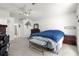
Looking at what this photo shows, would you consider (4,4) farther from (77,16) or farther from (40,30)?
(77,16)

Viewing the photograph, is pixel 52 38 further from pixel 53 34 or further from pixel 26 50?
pixel 26 50

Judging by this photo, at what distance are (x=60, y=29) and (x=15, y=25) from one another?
26.5 inches

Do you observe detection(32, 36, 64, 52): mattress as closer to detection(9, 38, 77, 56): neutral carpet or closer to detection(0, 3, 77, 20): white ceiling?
detection(9, 38, 77, 56): neutral carpet

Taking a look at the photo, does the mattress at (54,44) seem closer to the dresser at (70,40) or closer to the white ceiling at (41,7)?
the dresser at (70,40)

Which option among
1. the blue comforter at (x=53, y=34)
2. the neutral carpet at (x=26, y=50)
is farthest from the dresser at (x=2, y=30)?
the blue comforter at (x=53, y=34)

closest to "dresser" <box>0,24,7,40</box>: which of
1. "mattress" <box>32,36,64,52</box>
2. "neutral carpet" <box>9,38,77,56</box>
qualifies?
"neutral carpet" <box>9,38,77,56</box>

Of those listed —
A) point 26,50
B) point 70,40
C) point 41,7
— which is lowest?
point 26,50

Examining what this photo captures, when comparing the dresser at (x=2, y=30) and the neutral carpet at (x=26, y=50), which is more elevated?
the dresser at (x=2, y=30)

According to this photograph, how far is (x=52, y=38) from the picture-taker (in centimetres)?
144

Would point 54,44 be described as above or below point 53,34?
below

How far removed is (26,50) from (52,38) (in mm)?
420

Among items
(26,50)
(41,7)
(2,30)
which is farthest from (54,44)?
(2,30)

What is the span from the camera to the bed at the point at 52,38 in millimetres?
1446

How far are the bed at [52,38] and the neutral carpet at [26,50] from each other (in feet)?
0.25
